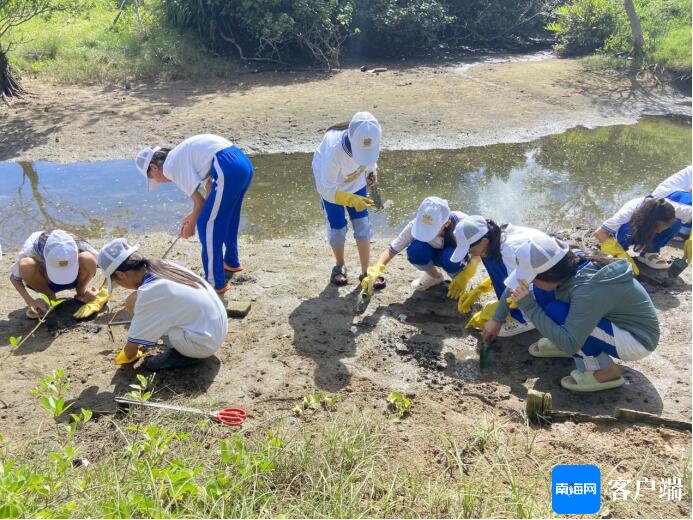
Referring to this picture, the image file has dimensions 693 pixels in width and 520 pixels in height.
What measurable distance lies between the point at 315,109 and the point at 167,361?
6472 millimetres

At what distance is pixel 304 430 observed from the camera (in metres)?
3.15

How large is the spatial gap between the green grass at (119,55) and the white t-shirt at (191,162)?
285 inches

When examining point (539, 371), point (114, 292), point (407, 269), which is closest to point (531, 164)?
point (407, 269)

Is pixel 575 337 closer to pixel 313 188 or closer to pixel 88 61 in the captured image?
pixel 313 188

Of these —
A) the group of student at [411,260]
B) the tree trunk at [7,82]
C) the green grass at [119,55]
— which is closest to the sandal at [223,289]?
the group of student at [411,260]

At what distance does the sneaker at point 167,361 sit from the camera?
367 cm

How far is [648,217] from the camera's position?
14.8 ft

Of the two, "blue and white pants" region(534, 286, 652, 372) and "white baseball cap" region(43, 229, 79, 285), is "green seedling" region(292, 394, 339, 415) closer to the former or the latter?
"blue and white pants" region(534, 286, 652, 372)

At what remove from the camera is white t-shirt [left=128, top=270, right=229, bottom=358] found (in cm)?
341

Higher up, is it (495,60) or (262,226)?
(495,60)

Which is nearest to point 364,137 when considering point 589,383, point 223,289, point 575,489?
point 223,289

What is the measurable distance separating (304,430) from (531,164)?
225 inches

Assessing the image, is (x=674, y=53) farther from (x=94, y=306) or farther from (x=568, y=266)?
(x=94, y=306)

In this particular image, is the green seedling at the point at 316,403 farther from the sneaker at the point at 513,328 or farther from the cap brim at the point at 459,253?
the sneaker at the point at 513,328
